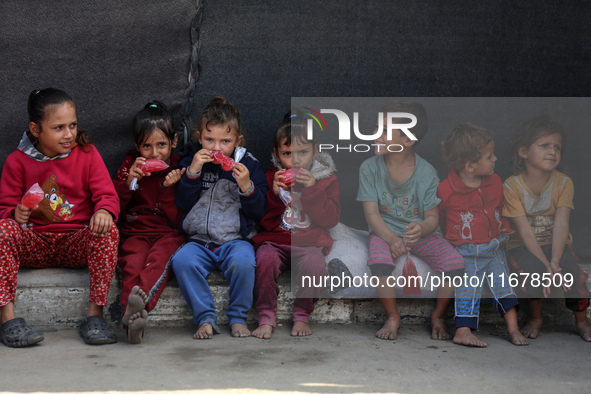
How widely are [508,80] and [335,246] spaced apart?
5.23 ft

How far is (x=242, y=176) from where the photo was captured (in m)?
3.31

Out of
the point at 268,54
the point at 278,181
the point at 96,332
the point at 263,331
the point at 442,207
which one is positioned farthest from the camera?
the point at 268,54

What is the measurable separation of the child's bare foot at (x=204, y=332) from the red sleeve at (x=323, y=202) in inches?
30.8

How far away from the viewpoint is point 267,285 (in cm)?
325

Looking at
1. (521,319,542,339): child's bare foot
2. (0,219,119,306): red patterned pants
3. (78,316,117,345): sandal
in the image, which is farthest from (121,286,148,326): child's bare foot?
(521,319,542,339): child's bare foot

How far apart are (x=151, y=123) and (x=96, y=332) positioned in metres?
1.18

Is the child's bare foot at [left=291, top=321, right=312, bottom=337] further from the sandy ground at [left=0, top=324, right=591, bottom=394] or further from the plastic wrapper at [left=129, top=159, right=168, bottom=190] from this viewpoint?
the plastic wrapper at [left=129, top=159, right=168, bottom=190]

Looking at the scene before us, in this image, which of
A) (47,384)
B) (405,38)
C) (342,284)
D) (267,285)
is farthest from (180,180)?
(405,38)

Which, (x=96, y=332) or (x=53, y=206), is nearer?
(x=96, y=332)

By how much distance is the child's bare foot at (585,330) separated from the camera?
3191 mm

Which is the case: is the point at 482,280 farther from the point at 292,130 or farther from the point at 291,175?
the point at 292,130

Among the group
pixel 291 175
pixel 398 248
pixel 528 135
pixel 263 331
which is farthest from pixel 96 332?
pixel 528 135

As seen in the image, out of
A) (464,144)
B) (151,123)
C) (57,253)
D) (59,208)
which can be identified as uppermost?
(151,123)

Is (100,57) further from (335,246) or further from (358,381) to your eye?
(358,381)
